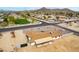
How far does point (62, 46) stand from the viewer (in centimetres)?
163

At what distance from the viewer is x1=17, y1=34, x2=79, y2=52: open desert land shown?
1.61 m

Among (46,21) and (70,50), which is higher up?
(46,21)

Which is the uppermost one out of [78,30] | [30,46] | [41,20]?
[41,20]

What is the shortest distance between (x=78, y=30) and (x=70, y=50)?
0.22 m

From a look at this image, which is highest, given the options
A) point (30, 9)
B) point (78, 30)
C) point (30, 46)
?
point (30, 9)

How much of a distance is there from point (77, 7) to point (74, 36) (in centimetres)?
29

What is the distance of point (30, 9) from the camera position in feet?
5.30

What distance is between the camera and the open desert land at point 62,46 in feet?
5.29
